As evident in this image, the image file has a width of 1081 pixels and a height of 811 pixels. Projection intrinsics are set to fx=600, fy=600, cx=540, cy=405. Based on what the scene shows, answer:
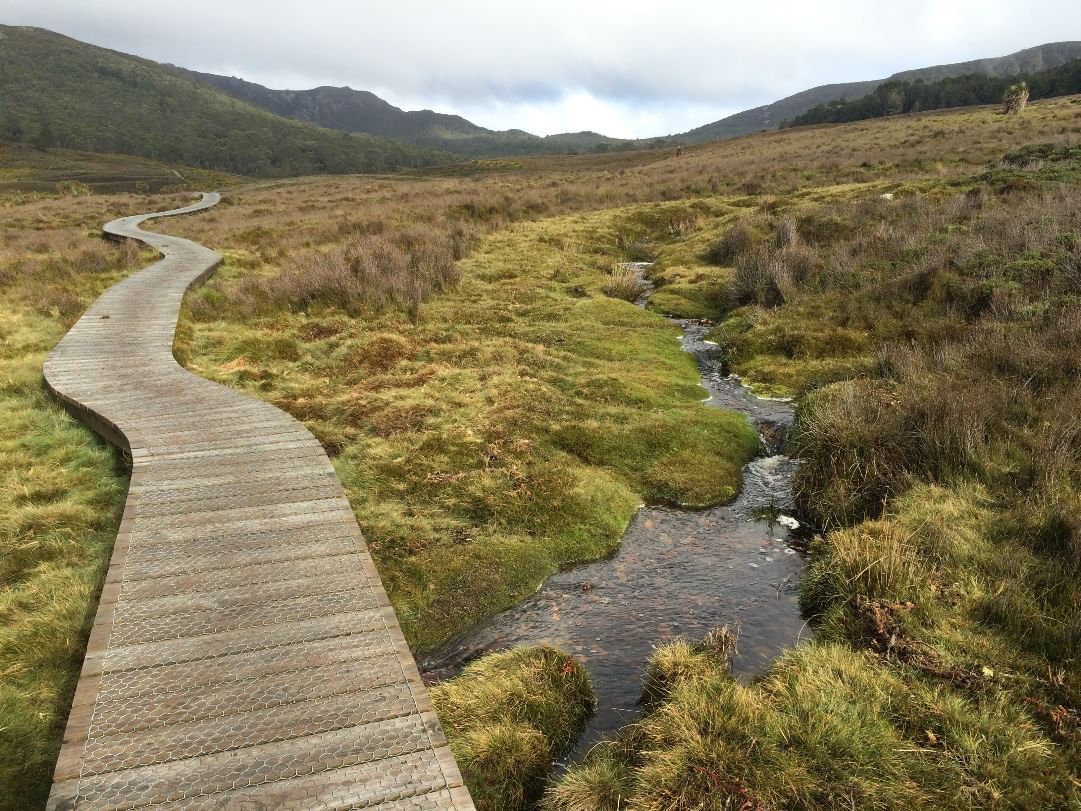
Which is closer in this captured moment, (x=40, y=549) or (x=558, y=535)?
(x=40, y=549)

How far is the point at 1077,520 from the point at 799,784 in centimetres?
436

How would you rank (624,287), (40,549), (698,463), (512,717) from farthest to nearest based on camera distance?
1. (624,287)
2. (698,463)
3. (40,549)
4. (512,717)

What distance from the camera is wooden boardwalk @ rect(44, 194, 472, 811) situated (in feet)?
12.3

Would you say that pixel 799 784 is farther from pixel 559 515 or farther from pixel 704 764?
pixel 559 515

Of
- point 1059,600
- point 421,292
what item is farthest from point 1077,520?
point 421,292

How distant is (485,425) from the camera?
10414mm

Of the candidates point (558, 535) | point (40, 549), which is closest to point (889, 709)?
point (558, 535)

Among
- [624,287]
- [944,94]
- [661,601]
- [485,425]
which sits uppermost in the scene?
[944,94]

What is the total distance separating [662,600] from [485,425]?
15.3 feet

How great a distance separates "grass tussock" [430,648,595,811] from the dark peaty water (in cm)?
25

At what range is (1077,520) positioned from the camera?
6109mm

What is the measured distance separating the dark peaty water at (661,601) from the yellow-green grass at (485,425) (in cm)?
33

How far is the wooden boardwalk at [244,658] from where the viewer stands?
12.3 ft

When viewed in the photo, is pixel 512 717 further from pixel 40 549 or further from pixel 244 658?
pixel 40 549
